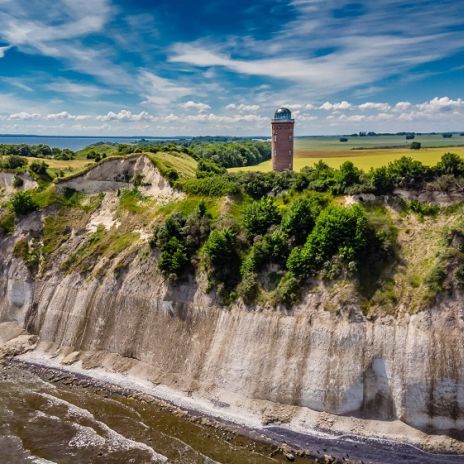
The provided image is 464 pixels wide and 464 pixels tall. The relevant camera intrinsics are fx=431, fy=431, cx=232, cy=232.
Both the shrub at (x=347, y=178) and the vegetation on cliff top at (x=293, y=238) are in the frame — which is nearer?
the vegetation on cliff top at (x=293, y=238)

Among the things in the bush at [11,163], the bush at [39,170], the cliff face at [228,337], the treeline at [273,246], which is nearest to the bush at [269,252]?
the treeline at [273,246]

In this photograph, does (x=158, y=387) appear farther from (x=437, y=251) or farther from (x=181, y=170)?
(x=181, y=170)

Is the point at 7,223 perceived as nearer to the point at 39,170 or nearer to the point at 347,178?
the point at 39,170

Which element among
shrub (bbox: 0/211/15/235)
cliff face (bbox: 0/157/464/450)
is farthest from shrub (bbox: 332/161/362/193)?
shrub (bbox: 0/211/15/235)

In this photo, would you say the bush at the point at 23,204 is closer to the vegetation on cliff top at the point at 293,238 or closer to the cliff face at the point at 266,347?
the vegetation on cliff top at the point at 293,238

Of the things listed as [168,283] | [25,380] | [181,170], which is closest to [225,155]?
[181,170]

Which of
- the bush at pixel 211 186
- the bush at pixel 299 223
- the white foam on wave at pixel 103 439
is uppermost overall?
the bush at pixel 211 186
